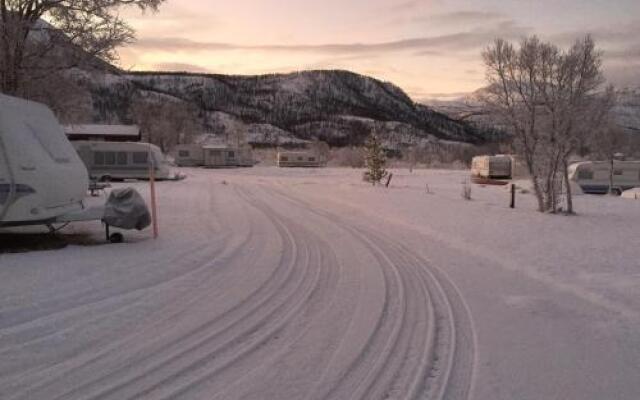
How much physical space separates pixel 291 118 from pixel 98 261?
19223 centimetres

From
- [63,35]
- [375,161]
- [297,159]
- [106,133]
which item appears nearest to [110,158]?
[106,133]

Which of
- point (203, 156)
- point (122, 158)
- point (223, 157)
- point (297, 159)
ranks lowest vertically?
point (297, 159)

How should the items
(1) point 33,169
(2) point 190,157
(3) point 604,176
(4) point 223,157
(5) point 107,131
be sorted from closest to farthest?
(1) point 33,169, (3) point 604,176, (5) point 107,131, (2) point 190,157, (4) point 223,157

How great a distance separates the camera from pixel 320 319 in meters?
6.02

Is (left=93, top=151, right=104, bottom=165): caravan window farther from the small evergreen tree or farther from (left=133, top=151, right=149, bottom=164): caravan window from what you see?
the small evergreen tree

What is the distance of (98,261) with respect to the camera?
863 centimetres

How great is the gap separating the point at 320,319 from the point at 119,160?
120ft

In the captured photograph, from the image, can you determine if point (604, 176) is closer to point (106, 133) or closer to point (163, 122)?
point (106, 133)

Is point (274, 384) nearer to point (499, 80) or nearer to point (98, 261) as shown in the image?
point (98, 261)

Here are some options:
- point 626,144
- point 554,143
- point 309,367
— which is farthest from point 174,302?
point 626,144

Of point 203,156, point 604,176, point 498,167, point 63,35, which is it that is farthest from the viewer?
point 203,156

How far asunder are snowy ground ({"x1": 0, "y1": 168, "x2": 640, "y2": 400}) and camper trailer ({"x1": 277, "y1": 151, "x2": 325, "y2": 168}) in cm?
6970

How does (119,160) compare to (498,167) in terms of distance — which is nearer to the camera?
(119,160)

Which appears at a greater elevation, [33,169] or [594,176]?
[33,169]
